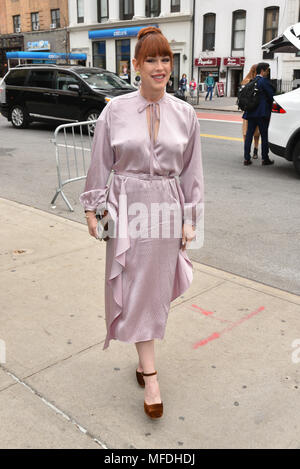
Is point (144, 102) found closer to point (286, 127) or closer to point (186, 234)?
point (186, 234)

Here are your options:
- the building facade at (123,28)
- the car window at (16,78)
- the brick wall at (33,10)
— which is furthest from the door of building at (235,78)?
the car window at (16,78)

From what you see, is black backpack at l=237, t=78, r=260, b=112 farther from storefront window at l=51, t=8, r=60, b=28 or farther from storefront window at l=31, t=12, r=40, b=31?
storefront window at l=31, t=12, r=40, b=31

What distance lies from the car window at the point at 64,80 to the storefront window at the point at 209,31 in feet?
73.7

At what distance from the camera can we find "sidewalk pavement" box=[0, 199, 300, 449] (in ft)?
8.20

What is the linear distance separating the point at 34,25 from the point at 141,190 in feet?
158

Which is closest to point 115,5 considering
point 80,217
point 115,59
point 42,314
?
point 115,59

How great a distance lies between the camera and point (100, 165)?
257 centimetres

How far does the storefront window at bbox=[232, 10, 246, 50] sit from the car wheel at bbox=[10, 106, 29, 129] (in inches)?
839

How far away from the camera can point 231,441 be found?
245 cm

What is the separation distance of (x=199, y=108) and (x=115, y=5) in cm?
1880

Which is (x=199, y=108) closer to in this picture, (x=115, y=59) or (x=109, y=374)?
(x=115, y=59)

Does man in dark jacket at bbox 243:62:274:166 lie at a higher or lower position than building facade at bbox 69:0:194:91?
lower

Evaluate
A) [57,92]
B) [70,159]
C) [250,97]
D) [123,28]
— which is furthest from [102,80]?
[123,28]

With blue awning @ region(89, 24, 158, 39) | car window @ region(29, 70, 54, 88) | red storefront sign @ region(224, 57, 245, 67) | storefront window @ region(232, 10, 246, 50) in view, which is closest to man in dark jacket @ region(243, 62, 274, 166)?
car window @ region(29, 70, 54, 88)
